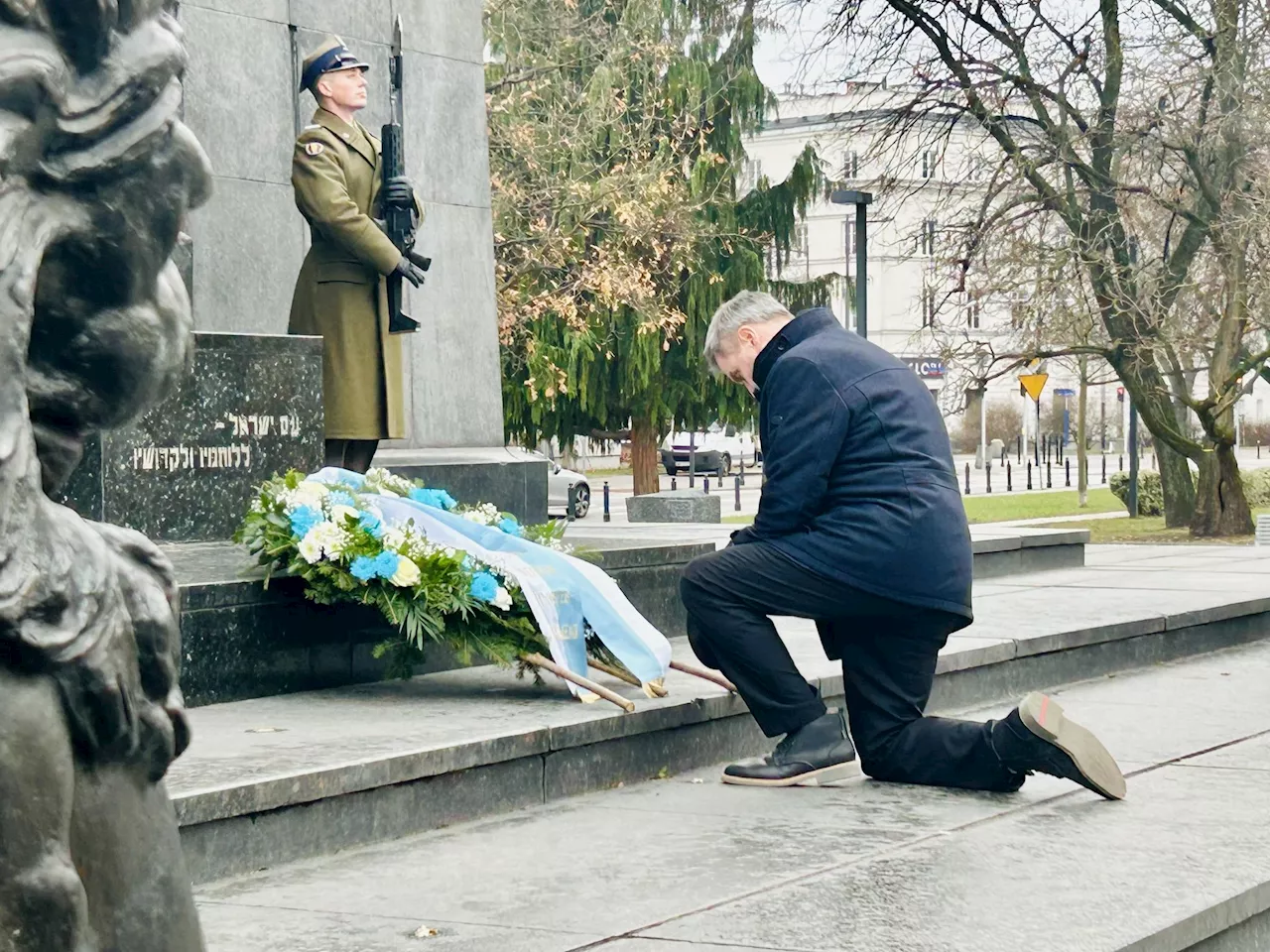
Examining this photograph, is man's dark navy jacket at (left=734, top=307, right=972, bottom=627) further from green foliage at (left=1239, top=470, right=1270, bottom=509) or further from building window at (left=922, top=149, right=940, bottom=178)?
green foliage at (left=1239, top=470, right=1270, bottom=509)

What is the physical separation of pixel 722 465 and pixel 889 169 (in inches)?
1392

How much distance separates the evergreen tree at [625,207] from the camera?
27.3m

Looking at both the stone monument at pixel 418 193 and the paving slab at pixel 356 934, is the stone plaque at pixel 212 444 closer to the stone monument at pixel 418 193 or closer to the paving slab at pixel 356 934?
the stone monument at pixel 418 193

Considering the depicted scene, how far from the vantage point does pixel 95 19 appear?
5.73ft

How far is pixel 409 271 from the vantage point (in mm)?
8664

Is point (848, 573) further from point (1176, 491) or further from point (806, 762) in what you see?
point (1176, 491)

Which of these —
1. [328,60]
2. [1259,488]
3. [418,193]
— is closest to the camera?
[328,60]

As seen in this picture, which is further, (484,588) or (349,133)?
(349,133)

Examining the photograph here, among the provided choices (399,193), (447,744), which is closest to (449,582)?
(447,744)

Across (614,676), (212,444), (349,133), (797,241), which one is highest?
(797,241)

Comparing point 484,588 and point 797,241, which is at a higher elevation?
point 797,241

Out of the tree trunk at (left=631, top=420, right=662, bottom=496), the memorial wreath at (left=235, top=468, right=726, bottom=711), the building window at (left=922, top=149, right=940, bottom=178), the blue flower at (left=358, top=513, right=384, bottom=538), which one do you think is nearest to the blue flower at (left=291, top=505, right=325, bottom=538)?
the memorial wreath at (left=235, top=468, right=726, bottom=711)

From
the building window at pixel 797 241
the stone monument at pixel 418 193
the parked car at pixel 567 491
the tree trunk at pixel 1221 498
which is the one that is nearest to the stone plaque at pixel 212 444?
the stone monument at pixel 418 193

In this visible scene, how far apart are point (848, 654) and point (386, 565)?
1542 mm
